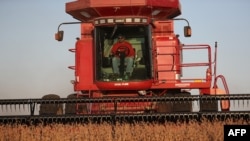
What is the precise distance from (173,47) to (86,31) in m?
1.83

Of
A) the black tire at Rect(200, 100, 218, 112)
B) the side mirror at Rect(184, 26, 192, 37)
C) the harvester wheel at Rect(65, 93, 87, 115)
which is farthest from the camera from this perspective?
the side mirror at Rect(184, 26, 192, 37)

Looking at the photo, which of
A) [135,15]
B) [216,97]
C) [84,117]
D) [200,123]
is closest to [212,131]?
[200,123]

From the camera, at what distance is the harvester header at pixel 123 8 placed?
925 centimetres

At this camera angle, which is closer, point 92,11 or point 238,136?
point 238,136

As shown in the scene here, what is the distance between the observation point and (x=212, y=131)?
634 cm

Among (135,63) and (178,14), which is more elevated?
(178,14)

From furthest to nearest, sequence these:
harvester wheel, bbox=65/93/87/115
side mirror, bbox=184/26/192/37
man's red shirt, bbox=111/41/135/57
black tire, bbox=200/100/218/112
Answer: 1. side mirror, bbox=184/26/192/37
2. man's red shirt, bbox=111/41/135/57
3. harvester wheel, bbox=65/93/87/115
4. black tire, bbox=200/100/218/112

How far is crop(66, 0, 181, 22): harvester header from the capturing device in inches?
364

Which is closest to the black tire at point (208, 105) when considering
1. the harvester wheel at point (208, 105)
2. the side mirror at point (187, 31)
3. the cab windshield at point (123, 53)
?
the harvester wheel at point (208, 105)

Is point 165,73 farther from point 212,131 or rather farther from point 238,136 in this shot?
point 238,136

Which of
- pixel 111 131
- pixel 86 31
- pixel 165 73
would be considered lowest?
pixel 111 131

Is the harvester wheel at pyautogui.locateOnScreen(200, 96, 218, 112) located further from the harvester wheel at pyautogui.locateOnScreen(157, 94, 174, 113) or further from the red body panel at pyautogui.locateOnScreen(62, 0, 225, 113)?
the red body panel at pyautogui.locateOnScreen(62, 0, 225, 113)
